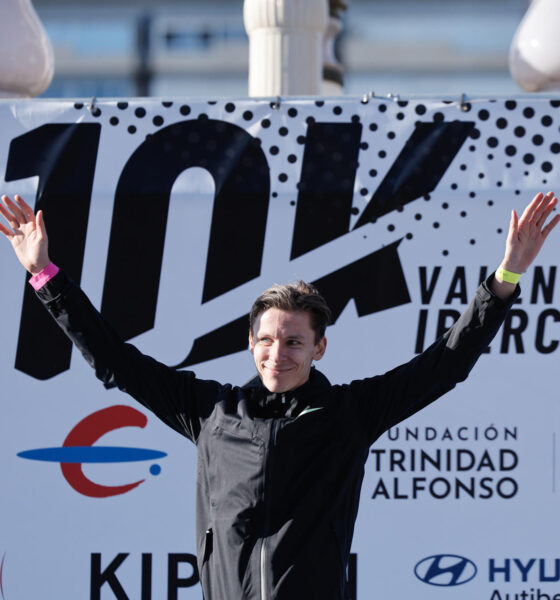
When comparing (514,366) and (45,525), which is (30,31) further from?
(514,366)

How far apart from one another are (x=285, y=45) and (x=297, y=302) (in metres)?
2.21

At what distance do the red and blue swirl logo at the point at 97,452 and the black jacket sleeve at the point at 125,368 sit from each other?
1038mm

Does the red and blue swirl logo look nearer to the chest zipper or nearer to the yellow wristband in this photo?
the chest zipper

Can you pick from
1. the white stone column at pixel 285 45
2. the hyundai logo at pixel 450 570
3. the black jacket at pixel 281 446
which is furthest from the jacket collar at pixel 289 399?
the white stone column at pixel 285 45

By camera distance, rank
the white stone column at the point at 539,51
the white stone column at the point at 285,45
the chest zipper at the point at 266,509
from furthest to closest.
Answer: the white stone column at the point at 285,45 < the white stone column at the point at 539,51 < the chest zipper at the point at 266,509

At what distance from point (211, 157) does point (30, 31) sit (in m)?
1.02

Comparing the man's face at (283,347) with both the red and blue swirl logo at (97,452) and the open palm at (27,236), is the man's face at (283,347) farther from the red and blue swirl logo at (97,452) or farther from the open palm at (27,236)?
the red and blue swirl logo at (97,452)

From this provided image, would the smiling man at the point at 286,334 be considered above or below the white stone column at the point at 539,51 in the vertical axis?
below

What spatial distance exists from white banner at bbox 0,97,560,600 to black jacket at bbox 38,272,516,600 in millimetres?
1073

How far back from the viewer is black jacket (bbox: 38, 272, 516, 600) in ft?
5.85

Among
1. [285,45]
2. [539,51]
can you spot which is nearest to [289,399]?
[539,51]

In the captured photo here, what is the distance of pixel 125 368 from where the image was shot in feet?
6.22

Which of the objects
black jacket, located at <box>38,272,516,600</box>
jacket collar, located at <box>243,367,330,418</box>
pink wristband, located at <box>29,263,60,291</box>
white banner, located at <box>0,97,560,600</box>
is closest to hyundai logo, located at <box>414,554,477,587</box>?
white banner, located at <box>0,97,560,600</box>

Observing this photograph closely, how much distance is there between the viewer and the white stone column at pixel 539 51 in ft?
10.9
